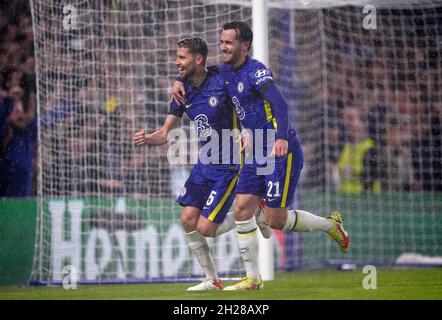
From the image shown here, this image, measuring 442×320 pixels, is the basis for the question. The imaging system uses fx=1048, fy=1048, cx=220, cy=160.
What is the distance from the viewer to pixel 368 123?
15.0 m

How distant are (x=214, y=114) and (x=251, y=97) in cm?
41

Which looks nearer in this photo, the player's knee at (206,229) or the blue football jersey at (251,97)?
the blue football jersey at (251,97)

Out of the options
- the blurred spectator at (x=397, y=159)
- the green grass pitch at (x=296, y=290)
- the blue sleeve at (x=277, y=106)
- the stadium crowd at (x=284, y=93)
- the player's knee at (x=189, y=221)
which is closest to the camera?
the green grass pitch at (x=296, y=290)

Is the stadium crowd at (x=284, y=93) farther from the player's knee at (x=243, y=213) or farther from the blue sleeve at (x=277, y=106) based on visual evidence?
the player's knee at (x=243, y=213)

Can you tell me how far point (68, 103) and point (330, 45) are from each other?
409 cm

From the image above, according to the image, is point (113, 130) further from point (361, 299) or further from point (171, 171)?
point (361, 299)

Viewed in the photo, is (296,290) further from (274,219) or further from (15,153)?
(15,153)

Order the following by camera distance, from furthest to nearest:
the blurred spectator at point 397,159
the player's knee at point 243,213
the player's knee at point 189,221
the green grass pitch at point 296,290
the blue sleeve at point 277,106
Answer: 1. the blurred spectator at point 397,159
2. the player's knee at point 189,221
3. the player's knee at point 243,213
4. the blue sleeve at point 277,106
5. the green grass pitch at point 296,290

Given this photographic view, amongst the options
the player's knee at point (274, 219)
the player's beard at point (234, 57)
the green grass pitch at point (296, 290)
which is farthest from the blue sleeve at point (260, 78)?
the green grass pitch at point (296, 290)

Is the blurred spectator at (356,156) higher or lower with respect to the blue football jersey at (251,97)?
lower

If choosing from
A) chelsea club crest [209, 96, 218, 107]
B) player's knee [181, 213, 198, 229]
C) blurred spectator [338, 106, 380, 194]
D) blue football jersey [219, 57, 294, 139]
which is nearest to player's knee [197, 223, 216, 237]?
player's knee [181, 213, 198, 229]

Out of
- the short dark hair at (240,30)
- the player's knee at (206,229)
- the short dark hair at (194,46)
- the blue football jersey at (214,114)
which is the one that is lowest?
the player's knee at (206,229)

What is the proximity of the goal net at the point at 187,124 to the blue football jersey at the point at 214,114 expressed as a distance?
9.43 ft

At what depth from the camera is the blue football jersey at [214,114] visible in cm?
931
